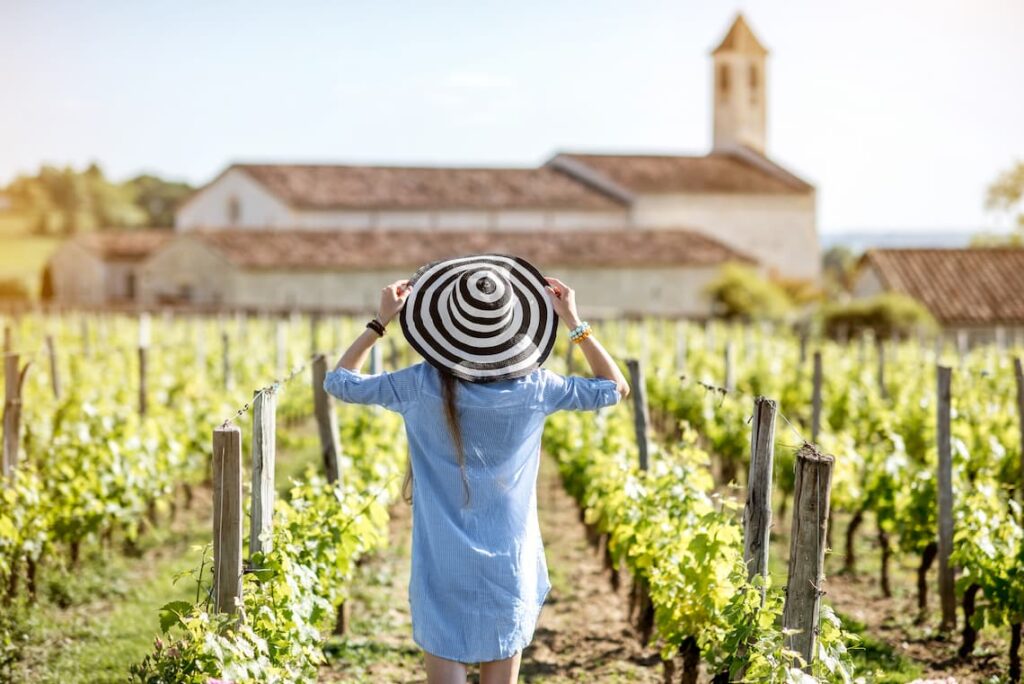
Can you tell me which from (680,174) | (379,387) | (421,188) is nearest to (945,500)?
(379,387)

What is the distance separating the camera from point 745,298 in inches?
1287

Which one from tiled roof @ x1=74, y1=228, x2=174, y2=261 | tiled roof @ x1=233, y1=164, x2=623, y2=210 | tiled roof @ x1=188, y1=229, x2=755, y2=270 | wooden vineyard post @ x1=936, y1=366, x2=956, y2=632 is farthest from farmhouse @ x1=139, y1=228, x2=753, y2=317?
wooden vineyard post @ x1=936, y1=366, x2=956, y2=632

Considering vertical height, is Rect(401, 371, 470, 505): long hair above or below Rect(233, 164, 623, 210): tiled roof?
below

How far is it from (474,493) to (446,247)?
35.7 m

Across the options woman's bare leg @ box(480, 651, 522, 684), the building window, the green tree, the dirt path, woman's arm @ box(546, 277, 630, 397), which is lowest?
the dirt path

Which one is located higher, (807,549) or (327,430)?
(327,430)

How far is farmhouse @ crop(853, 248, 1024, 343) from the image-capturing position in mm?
27000

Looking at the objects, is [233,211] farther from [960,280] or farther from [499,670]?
[499,670]

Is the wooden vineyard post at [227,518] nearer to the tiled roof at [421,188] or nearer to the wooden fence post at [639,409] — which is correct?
the wooden fence post at [639,409]

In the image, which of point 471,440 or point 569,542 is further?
point 569,542

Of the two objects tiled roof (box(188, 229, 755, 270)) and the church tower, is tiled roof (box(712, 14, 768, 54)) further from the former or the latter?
tiled roof (box(188, 229, 755, 270))

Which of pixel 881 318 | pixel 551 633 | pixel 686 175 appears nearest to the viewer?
pixel 551 633

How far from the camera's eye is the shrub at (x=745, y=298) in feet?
104

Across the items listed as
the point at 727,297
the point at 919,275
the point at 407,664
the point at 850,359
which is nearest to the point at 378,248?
the point at 727,297
